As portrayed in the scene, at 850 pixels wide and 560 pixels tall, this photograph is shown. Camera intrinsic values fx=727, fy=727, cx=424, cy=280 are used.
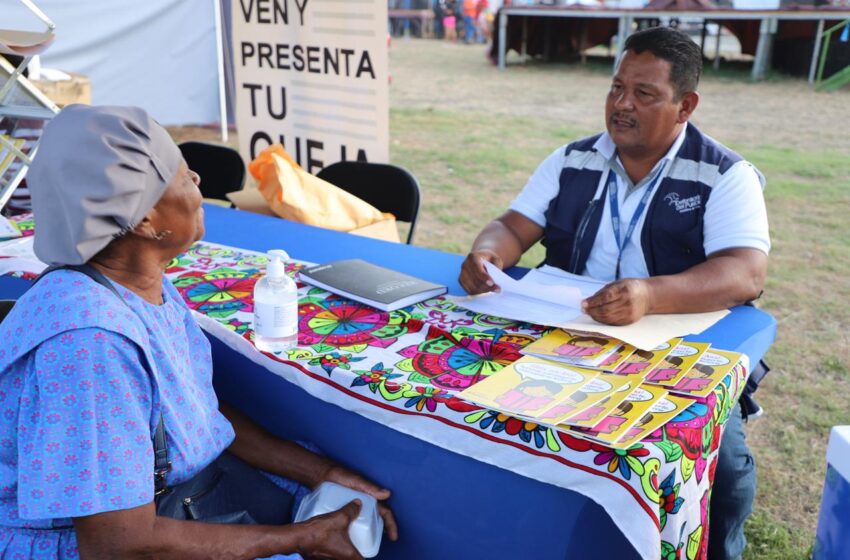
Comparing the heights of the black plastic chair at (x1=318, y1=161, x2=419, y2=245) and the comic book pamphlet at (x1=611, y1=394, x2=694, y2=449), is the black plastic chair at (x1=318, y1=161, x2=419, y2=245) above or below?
below

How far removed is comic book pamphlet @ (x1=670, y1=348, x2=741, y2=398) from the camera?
1372 millimetres

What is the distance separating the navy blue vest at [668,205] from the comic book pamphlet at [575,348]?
0.64m

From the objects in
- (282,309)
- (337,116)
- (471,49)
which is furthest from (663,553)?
(471,49)

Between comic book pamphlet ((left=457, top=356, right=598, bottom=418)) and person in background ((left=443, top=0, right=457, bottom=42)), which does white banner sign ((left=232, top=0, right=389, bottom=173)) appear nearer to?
comic book pamphlet ((left=457, top=356, right=598, bottom=418))

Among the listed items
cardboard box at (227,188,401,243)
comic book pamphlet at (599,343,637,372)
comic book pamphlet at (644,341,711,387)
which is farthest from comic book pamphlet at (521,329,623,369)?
cardboard box at (227,188,401,243)

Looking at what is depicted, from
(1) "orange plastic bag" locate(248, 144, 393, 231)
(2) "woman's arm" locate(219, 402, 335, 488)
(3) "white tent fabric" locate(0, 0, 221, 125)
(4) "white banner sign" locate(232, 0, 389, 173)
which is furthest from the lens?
(3) "white tent fabric" locate(0, 0, 221, 125)

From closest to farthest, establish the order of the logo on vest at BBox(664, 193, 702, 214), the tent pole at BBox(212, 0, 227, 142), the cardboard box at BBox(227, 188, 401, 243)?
the logo on vest at BBox(664, 193, 702, 214), the cardboard box at BBox(227, 188, 401, 243), the tent pole at BBox(212, 0, 227, 142)

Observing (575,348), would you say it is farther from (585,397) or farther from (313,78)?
(313,78)

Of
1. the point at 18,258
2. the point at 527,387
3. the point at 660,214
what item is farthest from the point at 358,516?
the point at 18,258

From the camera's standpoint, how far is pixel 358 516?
4.86 feet

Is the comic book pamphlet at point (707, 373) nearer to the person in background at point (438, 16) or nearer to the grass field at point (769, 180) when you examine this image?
the grass field at point (769, 180)

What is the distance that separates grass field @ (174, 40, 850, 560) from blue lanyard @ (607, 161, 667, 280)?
3.45 feet

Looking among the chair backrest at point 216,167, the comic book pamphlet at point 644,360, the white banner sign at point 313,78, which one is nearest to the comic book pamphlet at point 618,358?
the comic book pamphlet at point 644,360

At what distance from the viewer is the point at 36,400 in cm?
112
